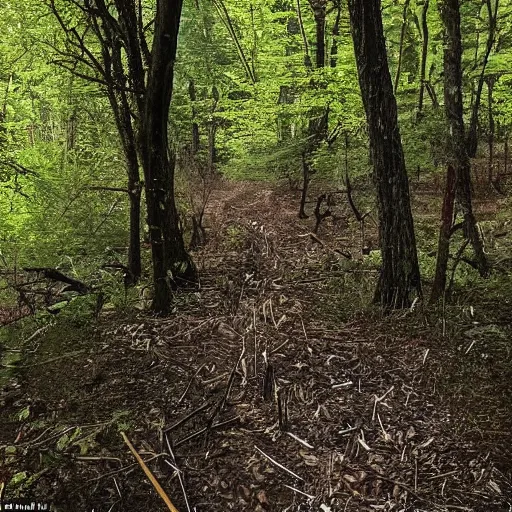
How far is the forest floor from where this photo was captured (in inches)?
108

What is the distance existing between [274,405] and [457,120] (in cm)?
442

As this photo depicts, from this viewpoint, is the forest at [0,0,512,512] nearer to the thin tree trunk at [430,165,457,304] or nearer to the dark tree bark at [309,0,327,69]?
the thin tree trunk at [430,165,457,304]

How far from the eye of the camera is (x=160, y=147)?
500cm

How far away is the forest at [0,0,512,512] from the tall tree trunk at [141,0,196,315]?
22mm

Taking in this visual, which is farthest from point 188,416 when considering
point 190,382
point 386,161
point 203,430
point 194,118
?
point 194,118

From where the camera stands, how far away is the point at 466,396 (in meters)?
3.40

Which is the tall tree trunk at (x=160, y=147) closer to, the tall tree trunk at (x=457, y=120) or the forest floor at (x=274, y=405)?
the forest floor at (x=274, y=405)

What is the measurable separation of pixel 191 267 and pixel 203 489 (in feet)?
11.3

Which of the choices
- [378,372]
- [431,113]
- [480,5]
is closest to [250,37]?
[480,5]

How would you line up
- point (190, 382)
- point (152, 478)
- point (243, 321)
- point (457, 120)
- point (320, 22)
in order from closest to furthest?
point (152, 478) < point (190, 382) < point (243, 321) < point (457, 120) < point (320, 22)

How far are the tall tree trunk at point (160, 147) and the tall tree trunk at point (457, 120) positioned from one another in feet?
11.5

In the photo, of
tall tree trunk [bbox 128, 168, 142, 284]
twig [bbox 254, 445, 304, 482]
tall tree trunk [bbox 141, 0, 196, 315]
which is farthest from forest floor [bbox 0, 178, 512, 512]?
tall tree trunk [bbox 128, 168, 142, 284]

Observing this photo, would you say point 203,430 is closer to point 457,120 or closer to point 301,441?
point 301,441

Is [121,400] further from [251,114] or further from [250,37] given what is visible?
[250,37]
